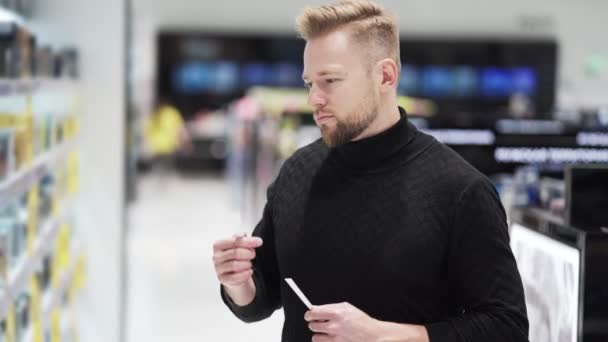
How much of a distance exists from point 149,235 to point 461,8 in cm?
1005

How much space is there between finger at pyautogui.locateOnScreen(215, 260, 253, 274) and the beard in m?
0.29

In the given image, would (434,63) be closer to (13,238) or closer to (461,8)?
(461,8)

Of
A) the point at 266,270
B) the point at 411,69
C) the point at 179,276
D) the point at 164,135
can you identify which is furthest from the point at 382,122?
the point at 411,69

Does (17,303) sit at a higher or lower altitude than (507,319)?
lower

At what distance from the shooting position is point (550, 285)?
267 centimetres

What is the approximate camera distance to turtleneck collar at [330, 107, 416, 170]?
6.41ft

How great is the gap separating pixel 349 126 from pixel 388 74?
0.43 ft

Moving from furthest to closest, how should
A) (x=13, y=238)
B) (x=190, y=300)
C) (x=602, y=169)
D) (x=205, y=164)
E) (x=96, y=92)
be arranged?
1. (x=205, y=164)
2. (x=190, y=300)
3. (x=96, y=92)
4. (x=13, y=238)
5. (x=602, y=169)

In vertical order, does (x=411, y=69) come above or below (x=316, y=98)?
below

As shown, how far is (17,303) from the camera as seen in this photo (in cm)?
345

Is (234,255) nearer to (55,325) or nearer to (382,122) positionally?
(382,122)

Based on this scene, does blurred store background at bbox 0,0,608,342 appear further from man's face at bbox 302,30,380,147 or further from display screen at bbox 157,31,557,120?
display screen at bbox 157,31,557,120

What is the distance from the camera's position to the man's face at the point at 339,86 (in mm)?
1918

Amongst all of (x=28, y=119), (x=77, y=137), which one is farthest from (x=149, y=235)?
(x=28, y=119)
